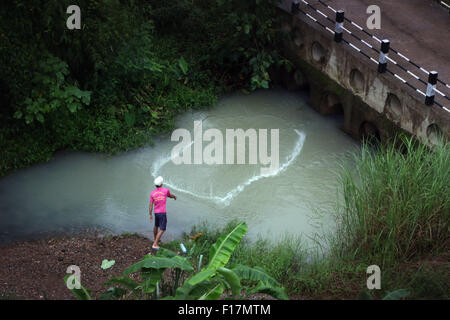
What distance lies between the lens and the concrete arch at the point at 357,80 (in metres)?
15.6

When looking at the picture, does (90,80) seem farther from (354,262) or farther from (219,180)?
(354,262)

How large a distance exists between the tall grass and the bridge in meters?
2.86

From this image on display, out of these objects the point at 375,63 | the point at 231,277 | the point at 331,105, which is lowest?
the point at 231,277

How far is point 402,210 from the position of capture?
10945 mm

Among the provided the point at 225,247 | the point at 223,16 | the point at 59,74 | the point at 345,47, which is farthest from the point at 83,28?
the point at 225,247

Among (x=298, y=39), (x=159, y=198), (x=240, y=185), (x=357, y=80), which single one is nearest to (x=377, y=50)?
(x=357, y=80)

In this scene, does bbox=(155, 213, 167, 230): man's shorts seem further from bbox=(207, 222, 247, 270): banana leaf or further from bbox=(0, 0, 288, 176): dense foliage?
bbox=(0, 0, 288, 176): dense foliage

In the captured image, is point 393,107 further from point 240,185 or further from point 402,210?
point 402,210

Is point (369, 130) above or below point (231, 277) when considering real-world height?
above

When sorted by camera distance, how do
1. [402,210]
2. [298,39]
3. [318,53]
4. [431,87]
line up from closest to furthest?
[402,210], [431,87], [318,53], [298,39]

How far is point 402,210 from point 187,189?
5076mm

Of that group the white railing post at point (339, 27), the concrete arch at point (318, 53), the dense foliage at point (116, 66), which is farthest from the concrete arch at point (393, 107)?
the dense foliage at point (116, 66)

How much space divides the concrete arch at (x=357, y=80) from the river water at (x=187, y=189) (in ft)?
4.02

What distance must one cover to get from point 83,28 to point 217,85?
4.16 meters
